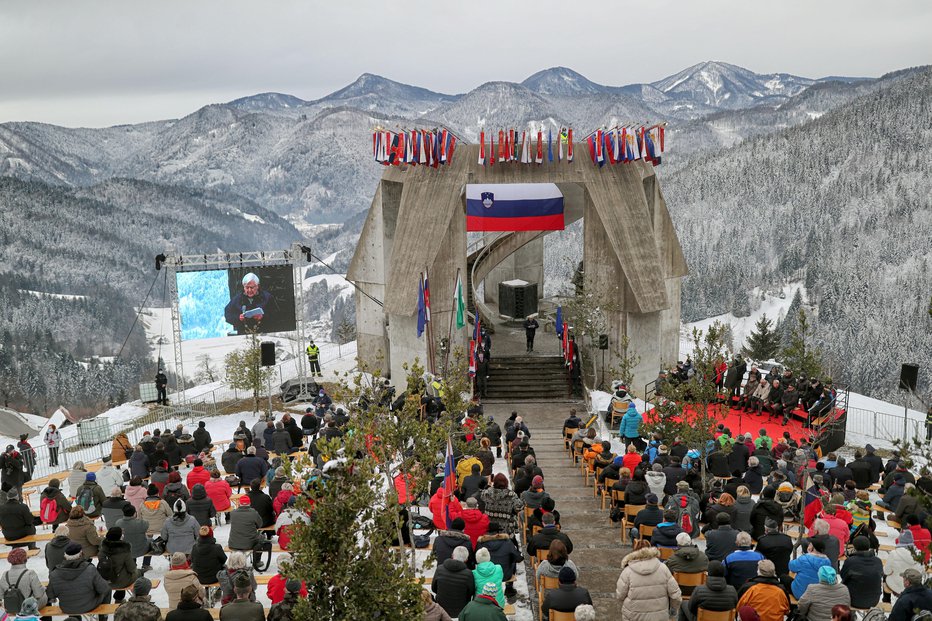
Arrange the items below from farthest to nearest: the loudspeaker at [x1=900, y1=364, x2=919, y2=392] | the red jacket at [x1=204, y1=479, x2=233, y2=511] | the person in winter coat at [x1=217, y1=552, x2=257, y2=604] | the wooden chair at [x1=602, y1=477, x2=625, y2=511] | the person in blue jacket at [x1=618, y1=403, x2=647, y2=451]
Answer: the loudspeaker at [x1=900, y1=364, x2=919, y2=392] < the person in blue jacket at [x1=618, y1=403, x2=647, y2=451] < the wooden chair at [x1=602, y1=477, x2=625, y2=511] < the red jacket at [x1=204, y1=479, x2=233, y2=511] < the person in winter coat at [x1=217, y1=552, x2=257, y2=604]

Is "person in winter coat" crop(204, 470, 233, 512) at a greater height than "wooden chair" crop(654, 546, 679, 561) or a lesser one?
greater

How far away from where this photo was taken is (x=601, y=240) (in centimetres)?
2552

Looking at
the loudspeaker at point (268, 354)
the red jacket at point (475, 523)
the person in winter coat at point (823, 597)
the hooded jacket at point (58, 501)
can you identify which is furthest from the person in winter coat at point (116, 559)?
the loudspeaker at point (268, 354)

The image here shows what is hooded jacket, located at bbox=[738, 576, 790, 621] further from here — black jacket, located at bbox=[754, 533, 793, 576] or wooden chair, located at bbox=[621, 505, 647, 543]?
wooden chair, located at bbox=[621, 505, 647, 543]

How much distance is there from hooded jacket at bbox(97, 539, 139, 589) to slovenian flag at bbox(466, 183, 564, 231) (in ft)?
54.0

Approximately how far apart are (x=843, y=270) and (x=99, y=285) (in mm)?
116920

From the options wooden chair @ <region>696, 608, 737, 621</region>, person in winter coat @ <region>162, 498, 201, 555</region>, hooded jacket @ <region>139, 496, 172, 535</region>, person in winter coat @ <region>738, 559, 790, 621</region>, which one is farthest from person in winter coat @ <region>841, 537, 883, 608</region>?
hooded jacket @ <region>139, 496, 172, 535</region>

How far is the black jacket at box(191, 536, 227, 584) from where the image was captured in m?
10.2

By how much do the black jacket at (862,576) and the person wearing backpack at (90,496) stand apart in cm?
1052

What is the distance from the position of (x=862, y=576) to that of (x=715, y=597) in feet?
7.01

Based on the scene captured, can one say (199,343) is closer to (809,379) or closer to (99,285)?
(99,285)

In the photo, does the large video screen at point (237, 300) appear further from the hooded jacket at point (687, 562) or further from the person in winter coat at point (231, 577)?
the hooded jacket at point (687, 562)

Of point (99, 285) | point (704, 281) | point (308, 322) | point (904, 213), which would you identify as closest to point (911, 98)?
point (904, 213)

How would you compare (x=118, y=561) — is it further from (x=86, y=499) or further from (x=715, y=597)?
(x=715, y=597)
